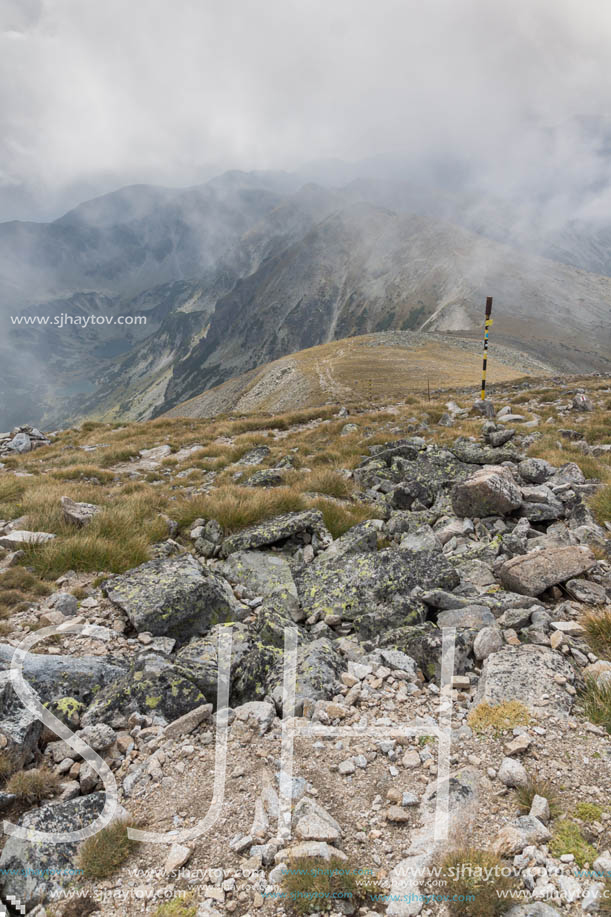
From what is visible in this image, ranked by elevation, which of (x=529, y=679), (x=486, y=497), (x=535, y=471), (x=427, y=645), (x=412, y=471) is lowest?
(x=427, y=645)

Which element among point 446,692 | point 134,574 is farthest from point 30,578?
point 446,692

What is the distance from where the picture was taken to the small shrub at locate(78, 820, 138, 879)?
9.23 ft

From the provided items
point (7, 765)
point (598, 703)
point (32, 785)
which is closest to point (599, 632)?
point (598, 703)

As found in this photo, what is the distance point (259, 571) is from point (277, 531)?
1023 mm

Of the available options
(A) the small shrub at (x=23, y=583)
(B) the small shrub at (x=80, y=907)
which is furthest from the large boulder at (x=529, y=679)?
(A) the small shrub at (x=23, y=583)

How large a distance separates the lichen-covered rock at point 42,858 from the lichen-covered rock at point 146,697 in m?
0.91

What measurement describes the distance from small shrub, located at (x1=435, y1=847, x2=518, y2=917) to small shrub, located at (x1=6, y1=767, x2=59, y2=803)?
2911 millimetres

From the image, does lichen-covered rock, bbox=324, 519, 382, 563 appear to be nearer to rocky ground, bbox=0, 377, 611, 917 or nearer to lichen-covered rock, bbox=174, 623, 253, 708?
rocky ground, bbox=0, 377, 611, 917

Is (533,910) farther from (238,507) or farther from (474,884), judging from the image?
(238,507)

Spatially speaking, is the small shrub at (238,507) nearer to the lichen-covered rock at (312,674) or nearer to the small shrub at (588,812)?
the lichen-covered rock at (312,674)

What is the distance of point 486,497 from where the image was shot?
7766mm

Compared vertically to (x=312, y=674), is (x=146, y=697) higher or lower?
lower

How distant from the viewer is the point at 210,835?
9.80 ft

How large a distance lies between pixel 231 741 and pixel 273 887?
51.1 inches
